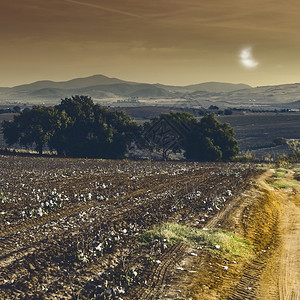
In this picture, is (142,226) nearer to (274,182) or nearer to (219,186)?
(219,186)

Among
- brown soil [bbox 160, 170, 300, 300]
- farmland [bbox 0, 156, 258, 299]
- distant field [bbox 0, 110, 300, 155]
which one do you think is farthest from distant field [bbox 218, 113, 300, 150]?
brown soil [bbox 160, 170, 300, 300]

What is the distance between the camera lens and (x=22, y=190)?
79.3 feet

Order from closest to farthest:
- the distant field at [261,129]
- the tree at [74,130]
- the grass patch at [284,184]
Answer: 1. the grass patch at [284,184]
2. the tree at [74,130]
3. the distant field at [261,129]

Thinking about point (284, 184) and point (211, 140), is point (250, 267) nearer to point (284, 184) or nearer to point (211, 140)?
point (284, 184)

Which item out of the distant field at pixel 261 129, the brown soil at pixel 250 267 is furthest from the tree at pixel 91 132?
the brown soil at pixel 250 267

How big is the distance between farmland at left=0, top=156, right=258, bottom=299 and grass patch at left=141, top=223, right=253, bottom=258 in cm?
46

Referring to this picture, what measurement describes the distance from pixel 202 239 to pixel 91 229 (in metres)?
4.88

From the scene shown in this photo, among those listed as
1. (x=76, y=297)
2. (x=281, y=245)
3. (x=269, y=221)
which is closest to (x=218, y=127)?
(x=269, y=221)

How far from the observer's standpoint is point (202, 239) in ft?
52.5

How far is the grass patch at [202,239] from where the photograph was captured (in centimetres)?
1522

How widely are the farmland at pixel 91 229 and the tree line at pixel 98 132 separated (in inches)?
1070

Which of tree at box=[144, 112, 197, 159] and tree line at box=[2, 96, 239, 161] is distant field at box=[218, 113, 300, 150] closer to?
tree at box=[144, 112, 197, 159]

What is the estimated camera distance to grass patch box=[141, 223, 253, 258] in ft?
49.9

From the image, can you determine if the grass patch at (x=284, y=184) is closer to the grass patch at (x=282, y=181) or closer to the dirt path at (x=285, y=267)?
the grass patch at (x=282, y=181)
